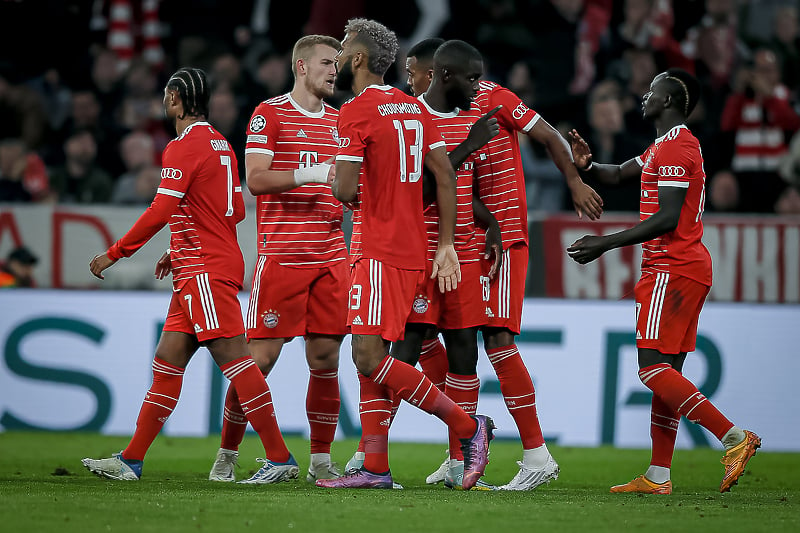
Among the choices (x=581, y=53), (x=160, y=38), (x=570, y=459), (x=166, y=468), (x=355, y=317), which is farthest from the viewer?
(x=160, y=38)

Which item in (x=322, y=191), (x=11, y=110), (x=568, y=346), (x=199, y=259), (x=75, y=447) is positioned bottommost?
(x=75, y=447)

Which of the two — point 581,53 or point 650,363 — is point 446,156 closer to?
point 650,363

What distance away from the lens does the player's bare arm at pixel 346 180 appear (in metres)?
5.76

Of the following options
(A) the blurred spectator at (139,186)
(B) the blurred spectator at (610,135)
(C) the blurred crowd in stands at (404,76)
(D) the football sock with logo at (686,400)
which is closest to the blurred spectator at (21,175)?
(C) the blurred crowd in stands at (404,76)

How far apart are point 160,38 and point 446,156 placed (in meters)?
9.50

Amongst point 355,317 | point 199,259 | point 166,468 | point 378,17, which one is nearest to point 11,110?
point 378,17

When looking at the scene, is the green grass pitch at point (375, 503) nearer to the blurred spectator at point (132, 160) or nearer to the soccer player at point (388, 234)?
the soccer player at point (388, 234)

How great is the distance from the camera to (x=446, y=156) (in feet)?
19.7

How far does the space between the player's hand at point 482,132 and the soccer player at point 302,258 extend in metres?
0.92

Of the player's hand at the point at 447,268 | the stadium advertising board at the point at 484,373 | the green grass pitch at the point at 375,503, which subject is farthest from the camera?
the stadium advertising board at the point at 484,373

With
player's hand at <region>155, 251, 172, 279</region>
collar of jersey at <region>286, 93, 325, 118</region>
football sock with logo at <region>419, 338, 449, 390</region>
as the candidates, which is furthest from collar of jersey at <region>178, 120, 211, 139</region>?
football sock with logo at <region>419, 338, 449, 390</region>

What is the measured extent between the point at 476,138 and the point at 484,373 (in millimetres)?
3717

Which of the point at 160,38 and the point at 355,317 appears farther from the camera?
the point at 160,38

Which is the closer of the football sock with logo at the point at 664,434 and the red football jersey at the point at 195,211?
the red football jersey at the point at 195,211
